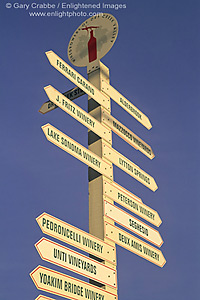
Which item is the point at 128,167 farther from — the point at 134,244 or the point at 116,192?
the point at 134,244

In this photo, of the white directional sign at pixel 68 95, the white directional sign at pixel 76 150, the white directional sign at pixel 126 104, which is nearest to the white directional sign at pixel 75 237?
the white directional sign at pixel 76 150

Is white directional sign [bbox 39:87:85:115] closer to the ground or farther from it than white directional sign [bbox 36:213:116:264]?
farther from it

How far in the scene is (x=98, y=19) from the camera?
29.4ft

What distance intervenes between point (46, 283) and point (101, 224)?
1.69 metres

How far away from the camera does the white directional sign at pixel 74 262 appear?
19.4 feet

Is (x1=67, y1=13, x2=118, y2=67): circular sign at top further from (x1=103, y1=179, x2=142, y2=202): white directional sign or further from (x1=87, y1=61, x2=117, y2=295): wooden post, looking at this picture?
(x1=103, y1=179, x2=142, y2=202): white directional sign

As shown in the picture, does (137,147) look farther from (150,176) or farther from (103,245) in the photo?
(103,245)

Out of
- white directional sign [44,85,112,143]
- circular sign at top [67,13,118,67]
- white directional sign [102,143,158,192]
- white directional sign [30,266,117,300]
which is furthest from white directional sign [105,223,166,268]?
circular sign at top [67,13,118,67]

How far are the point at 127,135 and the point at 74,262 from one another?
3.15 m

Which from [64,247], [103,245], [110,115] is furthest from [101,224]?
[110,115]

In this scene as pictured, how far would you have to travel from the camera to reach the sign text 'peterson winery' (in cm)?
618

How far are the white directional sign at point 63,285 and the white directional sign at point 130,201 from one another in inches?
61.9

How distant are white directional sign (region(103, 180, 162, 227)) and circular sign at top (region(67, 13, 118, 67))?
8.37 feet

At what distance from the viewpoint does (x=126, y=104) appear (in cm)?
909
